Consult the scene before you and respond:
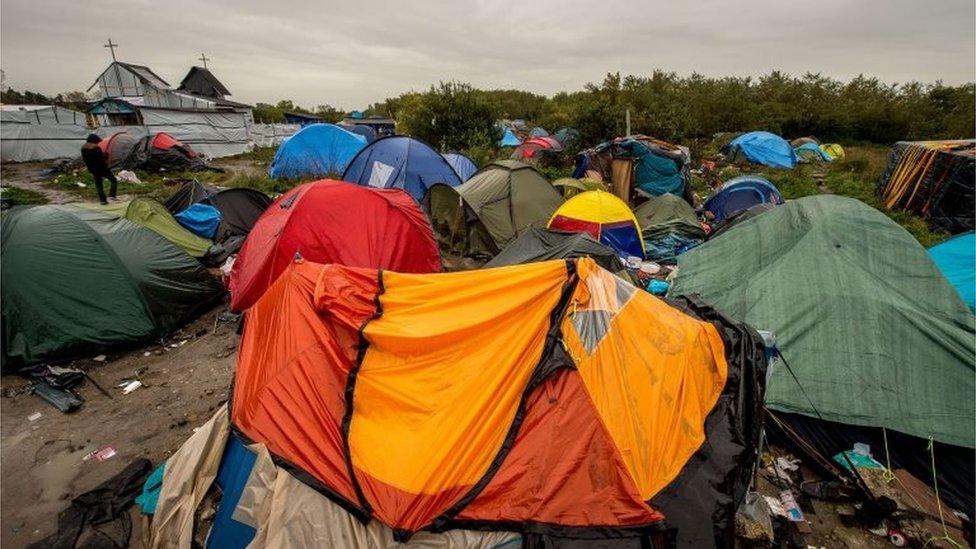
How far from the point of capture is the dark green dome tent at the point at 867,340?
12.3 ft

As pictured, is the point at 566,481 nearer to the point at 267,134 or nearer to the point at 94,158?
the point at 94,158

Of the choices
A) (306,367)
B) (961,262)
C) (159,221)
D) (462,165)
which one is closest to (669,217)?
(961,262)

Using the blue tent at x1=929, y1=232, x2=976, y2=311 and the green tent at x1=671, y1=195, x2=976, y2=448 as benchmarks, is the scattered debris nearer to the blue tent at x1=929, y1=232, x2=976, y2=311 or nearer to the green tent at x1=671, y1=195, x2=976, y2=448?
the green tent at x1=671, y1=195, x2=976, y2=448

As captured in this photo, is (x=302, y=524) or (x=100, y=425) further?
(x=100, y=425)

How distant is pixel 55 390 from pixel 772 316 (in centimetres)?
791

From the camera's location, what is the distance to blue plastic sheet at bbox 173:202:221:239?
8789 mm

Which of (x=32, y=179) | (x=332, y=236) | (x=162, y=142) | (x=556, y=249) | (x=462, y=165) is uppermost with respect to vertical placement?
(x=162, y=142)

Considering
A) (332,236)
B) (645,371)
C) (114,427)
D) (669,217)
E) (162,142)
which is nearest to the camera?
(645,371)

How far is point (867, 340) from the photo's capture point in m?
4.07

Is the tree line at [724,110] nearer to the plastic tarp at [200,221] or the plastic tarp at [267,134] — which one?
the plastic tarp at [267,134]

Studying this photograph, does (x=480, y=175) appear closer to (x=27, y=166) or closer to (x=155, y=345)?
(x=155, y=345)

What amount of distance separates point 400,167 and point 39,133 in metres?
19.1

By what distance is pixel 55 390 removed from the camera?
197 inches

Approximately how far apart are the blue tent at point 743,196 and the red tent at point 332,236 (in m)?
7.68
